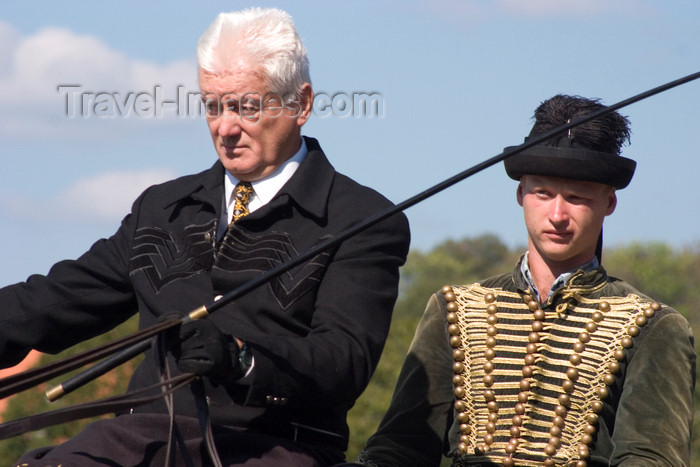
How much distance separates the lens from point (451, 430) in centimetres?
421

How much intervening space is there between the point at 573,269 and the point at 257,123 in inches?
46.3

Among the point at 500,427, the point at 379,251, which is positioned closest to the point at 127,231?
the point at 379,251

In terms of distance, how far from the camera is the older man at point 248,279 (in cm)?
340

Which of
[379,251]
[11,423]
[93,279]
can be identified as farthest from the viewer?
[93,279]

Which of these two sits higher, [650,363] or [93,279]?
[93,279]

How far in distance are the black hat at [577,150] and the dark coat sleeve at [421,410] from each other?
2.18ft

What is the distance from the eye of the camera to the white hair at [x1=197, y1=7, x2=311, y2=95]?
3.73 metres

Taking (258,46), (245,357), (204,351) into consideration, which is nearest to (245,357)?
(245,357)

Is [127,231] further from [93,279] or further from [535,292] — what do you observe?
[535,292]

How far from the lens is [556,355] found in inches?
161

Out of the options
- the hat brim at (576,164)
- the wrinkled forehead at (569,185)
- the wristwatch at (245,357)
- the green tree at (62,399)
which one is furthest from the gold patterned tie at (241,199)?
the green tree at (62,399)

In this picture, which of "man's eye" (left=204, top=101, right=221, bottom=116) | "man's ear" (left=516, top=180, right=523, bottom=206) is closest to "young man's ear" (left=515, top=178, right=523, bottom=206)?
"man's ear" (left=516, top=180, right=523, bottom=206)

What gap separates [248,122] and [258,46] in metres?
0.23

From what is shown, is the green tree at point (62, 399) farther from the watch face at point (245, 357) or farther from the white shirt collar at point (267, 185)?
the watch face at point (245, 357)
